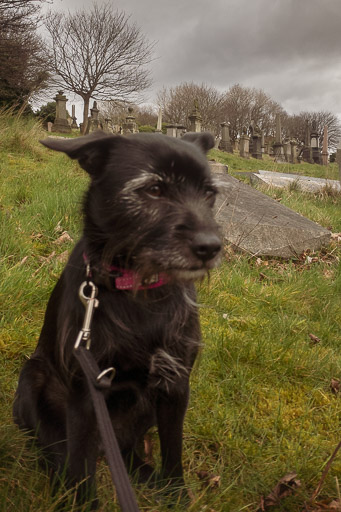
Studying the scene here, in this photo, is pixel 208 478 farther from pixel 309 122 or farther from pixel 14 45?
pixel 309 122

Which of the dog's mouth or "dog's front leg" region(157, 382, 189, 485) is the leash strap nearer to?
the dog's mouth

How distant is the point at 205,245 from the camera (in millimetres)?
1544

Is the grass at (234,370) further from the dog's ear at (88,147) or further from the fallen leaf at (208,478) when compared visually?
the dog's ear at (88,147)

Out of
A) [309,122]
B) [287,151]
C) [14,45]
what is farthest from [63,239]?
[309,122]

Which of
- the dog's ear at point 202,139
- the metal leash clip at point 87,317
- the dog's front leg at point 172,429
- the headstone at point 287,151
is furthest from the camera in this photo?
the headstone at point 287,151

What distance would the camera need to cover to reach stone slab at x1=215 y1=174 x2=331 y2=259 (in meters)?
5.50

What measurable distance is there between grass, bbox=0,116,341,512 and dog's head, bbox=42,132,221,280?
0.35 meters

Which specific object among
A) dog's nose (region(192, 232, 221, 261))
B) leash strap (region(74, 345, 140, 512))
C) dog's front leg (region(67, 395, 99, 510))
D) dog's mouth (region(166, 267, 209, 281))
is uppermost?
dog's nose (region(192, 232, 221, 261))

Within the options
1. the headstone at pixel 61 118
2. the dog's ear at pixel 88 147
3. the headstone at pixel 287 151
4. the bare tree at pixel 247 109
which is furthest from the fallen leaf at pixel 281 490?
the bare tree at pixel 247 109

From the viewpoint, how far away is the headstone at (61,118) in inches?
1057

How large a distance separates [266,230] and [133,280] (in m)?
4.35

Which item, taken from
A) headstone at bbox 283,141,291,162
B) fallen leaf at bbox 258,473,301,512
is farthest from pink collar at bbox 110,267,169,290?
headstone at bbox 283,141,291,162

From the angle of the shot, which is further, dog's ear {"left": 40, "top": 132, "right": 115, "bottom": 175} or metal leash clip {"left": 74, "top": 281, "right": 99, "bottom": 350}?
dog's ear {"left": 40, "top": 132, "right": 115, "bottom": 175}

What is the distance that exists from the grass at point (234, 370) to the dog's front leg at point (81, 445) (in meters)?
0.10
